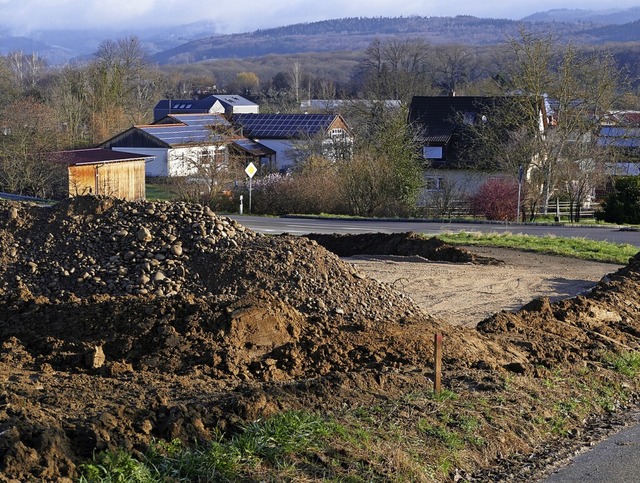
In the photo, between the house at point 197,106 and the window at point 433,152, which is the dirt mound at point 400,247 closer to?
the window at point 433,152

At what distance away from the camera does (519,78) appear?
44.9 metres

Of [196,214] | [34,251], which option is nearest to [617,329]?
[196,214]

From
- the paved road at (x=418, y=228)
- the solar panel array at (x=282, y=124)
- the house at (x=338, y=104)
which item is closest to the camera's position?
the paved road at (x=418, y=228)

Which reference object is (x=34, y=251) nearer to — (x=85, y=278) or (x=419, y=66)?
(x=85, y=278)

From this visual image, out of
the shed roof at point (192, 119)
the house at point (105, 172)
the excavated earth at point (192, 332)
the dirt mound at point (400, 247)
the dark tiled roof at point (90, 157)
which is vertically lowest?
the house at point (105, 172)

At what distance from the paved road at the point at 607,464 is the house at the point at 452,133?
118ft

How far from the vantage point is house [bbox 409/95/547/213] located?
48875mm

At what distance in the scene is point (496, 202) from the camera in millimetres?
39375

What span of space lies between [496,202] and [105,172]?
1786cm

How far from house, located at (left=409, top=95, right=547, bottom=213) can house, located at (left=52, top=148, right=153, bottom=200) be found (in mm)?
14255

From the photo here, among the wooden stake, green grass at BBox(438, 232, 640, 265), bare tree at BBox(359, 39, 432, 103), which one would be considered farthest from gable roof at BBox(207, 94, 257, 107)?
the wooden stake

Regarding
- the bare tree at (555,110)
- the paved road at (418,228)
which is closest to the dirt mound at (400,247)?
the paved road at (418,228)

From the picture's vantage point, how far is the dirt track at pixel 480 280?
15109mm

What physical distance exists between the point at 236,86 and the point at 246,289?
14103 cm
